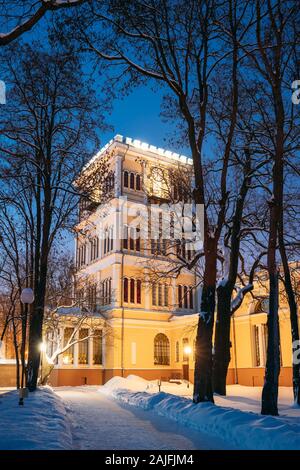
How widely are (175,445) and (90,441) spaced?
64.5 inches

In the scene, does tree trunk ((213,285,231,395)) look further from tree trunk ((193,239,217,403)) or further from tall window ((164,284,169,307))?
tall window ((164,284,169,307))

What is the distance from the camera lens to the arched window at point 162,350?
4225 centimetres

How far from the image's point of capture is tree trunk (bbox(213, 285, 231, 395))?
1894 cm

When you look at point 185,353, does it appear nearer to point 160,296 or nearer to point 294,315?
point 160,296

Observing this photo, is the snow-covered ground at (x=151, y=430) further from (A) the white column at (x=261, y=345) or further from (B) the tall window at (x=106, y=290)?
(B) the tall window at (x=106, y=290)

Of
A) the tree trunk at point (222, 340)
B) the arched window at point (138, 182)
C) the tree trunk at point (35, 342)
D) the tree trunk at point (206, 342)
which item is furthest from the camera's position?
the arched window at point (138, 182)

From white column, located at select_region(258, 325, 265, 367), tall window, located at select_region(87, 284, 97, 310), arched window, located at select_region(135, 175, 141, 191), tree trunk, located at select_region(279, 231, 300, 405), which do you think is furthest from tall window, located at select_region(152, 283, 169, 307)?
tree trunk, located at select_region(279, 231, 300, 405)

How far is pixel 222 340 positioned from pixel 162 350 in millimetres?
24510

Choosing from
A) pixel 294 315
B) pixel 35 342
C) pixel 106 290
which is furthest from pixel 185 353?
pixel 35 342

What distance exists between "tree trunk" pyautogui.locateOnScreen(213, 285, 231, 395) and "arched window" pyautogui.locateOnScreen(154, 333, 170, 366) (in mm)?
23149

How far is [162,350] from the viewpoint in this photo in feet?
140

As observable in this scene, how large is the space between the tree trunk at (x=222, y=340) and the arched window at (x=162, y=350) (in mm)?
23149

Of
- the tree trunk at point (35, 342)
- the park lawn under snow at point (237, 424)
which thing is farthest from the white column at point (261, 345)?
the tree trunk at point (35, 342)

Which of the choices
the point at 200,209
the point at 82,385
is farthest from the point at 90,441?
the point at 82,385
